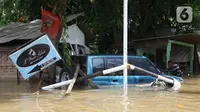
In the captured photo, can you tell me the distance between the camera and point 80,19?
21.5 m

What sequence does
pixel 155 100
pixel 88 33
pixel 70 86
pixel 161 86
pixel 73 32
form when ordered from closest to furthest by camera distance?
pixel 155 100 → pixel 70 86 → pixel 161 86 → pixel 73 32 → pixel 88 33

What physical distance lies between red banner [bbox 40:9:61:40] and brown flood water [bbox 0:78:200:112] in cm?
332

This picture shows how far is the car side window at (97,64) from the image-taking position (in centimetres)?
1176

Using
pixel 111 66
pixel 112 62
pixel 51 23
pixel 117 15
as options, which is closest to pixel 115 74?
pixel 111 66

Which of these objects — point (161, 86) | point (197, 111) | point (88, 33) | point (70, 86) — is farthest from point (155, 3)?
point (197, 111)

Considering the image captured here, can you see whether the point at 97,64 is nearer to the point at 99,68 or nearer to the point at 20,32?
the point at 99,68

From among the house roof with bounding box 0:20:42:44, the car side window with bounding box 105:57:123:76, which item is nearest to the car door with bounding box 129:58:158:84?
the car side window with bounding box 105:57:123:76

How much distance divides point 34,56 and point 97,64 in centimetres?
210

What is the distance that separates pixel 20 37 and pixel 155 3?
306 inches

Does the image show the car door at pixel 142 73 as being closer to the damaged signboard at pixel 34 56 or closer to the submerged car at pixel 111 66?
the submerged car at pixel 111 66

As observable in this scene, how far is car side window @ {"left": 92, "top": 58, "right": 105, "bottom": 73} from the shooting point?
11.8m

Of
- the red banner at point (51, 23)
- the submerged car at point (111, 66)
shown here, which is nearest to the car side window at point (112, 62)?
the submerged car at point (111, 66)

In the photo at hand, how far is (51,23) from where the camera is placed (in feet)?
45.6

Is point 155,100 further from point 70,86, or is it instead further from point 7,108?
point 7,108
